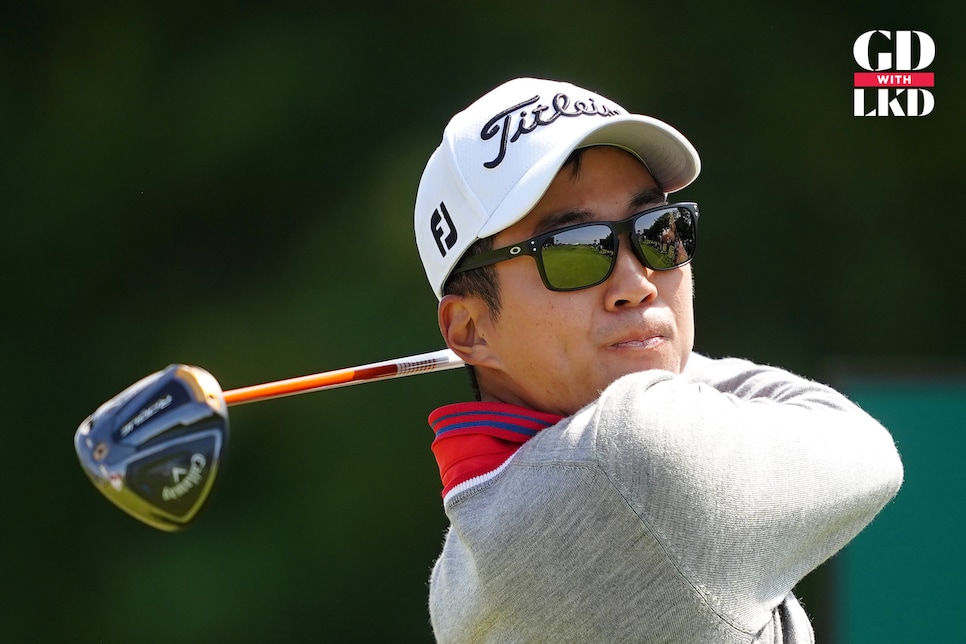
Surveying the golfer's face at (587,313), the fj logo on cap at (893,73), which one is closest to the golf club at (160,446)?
the golfer's face at (587,313)

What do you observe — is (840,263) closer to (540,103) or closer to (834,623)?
(834,623)

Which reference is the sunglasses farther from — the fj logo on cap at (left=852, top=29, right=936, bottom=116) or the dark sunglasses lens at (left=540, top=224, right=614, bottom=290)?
the fj logo on cap at (left=852, top=29, right=936, bottom=116)

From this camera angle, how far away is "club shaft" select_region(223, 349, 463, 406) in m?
1.54

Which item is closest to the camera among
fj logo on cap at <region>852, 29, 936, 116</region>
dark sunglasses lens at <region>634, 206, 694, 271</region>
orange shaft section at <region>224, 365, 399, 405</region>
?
orange shaft section at <region>224, 365, 399, 405</region>

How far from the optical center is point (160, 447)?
1.30 metres

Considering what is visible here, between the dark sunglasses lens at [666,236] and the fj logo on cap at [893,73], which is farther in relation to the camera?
the fj logo on cap at [893,73]

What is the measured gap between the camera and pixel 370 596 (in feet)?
13.1

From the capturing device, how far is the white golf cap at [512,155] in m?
1.60

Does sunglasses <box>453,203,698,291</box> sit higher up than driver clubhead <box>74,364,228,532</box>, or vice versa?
sunglasses <box>453,203,698,291</box>

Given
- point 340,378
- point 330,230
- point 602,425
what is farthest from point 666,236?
point 330,230

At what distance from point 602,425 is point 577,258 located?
0.98 feet

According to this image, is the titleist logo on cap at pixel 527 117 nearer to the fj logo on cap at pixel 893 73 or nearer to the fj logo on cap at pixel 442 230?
the fj logo on cap at pixel 442 230

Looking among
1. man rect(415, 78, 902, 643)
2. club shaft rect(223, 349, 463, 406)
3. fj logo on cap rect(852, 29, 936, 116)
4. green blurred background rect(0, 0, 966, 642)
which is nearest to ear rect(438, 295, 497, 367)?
man rect(415, 78, 902, 643)

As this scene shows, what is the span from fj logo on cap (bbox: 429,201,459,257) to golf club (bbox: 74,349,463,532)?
1.66ft
